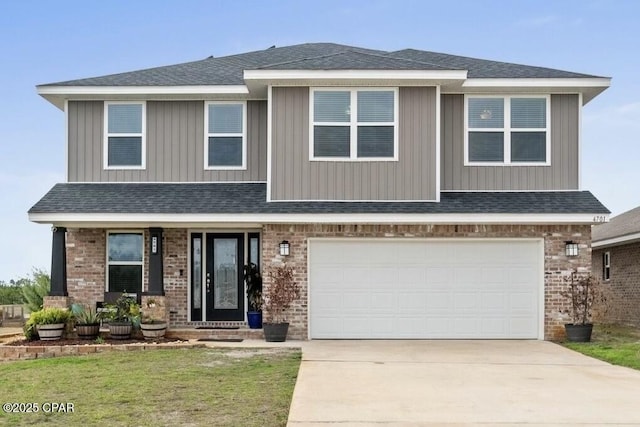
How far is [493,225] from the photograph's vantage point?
51.9 ft

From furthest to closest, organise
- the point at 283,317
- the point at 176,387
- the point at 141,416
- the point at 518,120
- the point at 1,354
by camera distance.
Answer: the point at 518,120 → the point at 283,317 → the point at 1,354 → the point at 176,387 → the point at 141,416

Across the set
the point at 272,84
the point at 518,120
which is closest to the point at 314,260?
the point at 272,84

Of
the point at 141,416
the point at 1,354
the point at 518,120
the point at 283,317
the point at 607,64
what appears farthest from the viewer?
the point at 607,64

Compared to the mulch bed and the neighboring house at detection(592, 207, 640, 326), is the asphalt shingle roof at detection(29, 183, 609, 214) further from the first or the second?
the neighboring house at detection(592, 207, 640, 326)

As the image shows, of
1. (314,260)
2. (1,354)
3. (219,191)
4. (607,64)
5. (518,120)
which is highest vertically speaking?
(607,64)

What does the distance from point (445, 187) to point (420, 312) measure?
9.27 feet

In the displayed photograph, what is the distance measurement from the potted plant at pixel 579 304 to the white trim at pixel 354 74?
15.7 ft

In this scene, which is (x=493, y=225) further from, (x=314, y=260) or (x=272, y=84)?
(x=272, y=84)

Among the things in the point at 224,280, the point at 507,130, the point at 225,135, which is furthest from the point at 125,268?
the point at 507,130

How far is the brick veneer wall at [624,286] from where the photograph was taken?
21125 mm

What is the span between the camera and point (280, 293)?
15.5 m

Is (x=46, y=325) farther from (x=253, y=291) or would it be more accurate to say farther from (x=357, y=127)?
(x=357, y=127)

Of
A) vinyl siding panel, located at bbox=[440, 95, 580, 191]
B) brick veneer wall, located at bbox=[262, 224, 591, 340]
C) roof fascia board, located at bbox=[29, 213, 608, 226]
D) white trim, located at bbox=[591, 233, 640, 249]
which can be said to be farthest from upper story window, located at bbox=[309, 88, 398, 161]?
white trim, located at bbox=[591, 233, 640, 249]

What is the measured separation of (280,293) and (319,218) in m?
1.71
